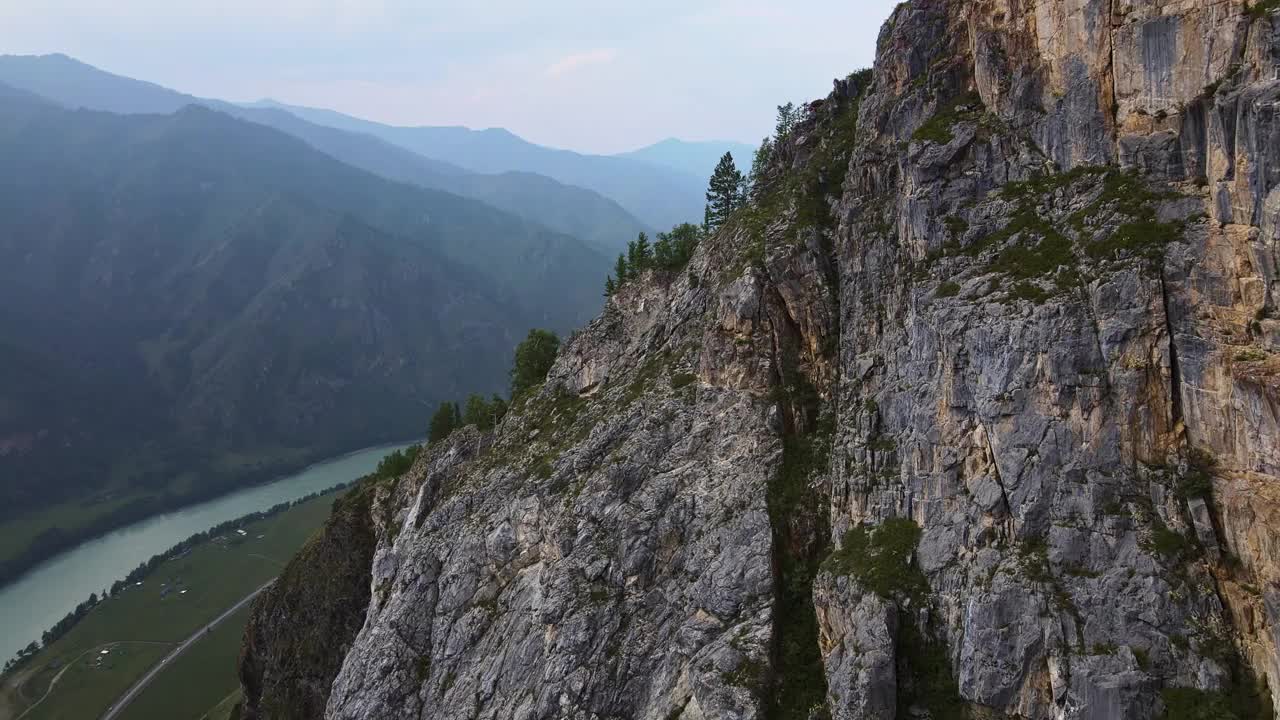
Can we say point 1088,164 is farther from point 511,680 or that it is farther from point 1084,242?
point 511,680

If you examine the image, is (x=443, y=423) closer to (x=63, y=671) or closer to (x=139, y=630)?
(x=63, y=671)

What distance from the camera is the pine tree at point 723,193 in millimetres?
82312

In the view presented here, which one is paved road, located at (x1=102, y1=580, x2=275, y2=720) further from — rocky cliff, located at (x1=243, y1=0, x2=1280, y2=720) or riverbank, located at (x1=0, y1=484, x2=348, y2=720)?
rocky cliff, located at (x1=243, y1=0, x2=1280, y2=720)

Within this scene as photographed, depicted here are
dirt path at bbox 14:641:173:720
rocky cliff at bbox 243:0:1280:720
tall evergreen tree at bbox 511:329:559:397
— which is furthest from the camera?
dirt path at bbox 14:641:173:720

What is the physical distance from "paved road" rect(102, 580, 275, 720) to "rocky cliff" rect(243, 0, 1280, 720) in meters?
96.7

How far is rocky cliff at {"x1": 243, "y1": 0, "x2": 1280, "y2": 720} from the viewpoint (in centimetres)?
2995

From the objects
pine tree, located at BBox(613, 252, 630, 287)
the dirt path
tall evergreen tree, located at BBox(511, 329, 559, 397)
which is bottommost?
the dirt path

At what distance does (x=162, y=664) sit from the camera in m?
140

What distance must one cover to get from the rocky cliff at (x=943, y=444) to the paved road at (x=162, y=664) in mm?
96657

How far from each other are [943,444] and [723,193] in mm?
51186

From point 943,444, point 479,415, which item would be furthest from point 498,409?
point 943,444

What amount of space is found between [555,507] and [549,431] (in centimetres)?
1113

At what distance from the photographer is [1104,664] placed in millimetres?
30203

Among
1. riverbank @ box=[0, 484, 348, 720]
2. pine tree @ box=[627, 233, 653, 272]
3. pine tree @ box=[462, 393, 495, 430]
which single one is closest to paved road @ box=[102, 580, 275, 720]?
riverbank @ box=[0, 484, 348, 720]
